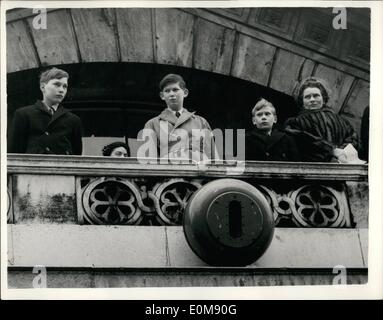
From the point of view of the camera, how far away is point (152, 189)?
42.1 feet

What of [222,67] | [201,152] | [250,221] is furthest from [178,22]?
[250,221]

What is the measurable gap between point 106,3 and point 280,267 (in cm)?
370

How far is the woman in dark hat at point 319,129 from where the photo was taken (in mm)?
13500

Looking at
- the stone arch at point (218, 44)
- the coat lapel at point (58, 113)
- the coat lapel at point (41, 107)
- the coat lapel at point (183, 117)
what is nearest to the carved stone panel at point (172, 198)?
the coat lapel at point (183, 117)

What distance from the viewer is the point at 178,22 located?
14242mm

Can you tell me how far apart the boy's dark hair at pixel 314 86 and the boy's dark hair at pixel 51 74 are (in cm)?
275

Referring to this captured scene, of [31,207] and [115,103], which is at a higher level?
[115,103]

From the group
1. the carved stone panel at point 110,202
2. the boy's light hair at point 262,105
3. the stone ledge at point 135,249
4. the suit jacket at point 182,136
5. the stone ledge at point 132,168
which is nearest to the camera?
the stone ledge at point 135,249

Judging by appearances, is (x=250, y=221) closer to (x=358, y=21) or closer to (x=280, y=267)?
(x=280, y=267)

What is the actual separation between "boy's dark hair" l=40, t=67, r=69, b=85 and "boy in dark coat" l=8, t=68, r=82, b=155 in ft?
0.29

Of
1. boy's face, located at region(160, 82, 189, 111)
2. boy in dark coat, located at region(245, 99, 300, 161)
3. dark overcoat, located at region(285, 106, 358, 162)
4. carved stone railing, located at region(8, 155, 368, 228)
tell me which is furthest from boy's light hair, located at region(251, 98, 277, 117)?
carved stone railing, located at region(8, 155, 368, 228)

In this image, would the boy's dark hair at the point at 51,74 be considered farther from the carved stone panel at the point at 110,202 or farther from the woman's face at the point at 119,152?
the carved stone panel at the point at 110,202

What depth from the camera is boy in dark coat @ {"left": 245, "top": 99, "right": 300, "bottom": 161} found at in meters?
13.3
